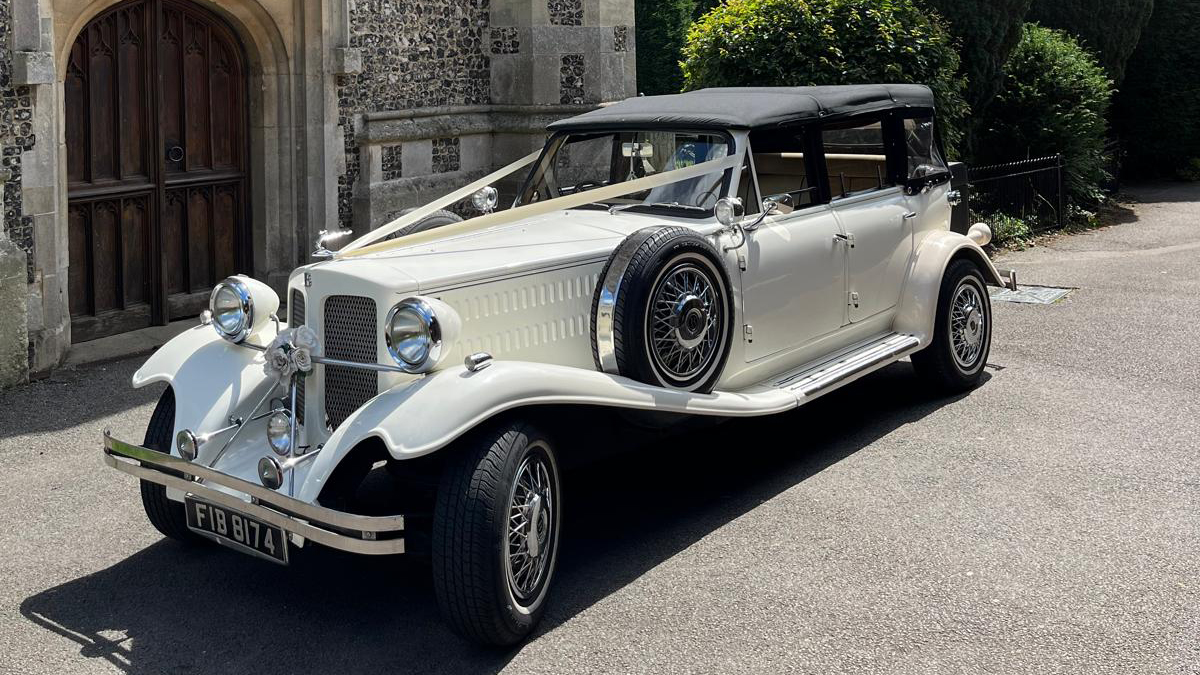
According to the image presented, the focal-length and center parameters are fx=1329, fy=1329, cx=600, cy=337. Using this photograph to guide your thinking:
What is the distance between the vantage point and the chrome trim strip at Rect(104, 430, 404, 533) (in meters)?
4.53

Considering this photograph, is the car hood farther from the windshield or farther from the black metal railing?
the black metal railing

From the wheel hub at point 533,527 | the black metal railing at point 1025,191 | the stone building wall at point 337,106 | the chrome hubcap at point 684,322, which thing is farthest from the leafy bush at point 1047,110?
the wheel hub at point 533,527

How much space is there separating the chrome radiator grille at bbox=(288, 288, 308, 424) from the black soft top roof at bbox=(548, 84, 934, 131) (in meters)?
2.23

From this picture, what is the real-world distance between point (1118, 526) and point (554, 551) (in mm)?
2610

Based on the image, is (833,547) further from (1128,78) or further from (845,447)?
(1128,78)

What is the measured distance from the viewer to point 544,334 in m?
5.58

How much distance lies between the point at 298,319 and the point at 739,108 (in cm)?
259

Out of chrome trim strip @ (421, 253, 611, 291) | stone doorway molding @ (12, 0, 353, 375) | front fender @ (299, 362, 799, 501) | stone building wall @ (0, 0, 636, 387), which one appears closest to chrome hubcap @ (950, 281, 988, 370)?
chrome trim strip @ (421, 253, 611, 291)

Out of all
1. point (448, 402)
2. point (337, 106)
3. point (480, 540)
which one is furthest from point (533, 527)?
point (337, 106)

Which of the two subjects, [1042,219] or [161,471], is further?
[1042,219]

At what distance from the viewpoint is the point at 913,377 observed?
336 inches

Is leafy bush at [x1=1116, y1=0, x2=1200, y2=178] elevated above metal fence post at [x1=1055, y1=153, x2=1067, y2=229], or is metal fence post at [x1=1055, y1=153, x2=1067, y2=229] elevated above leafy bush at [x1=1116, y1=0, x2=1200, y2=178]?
leafy bush at [x1=1116, y1=0, x2=1200, y2=178]

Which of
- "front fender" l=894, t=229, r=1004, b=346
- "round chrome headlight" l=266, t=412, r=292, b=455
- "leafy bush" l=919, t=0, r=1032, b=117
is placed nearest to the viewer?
"round chrome headlight" l=266, t=412, r=292, b=455

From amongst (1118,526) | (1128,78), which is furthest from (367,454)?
(1128,78)
